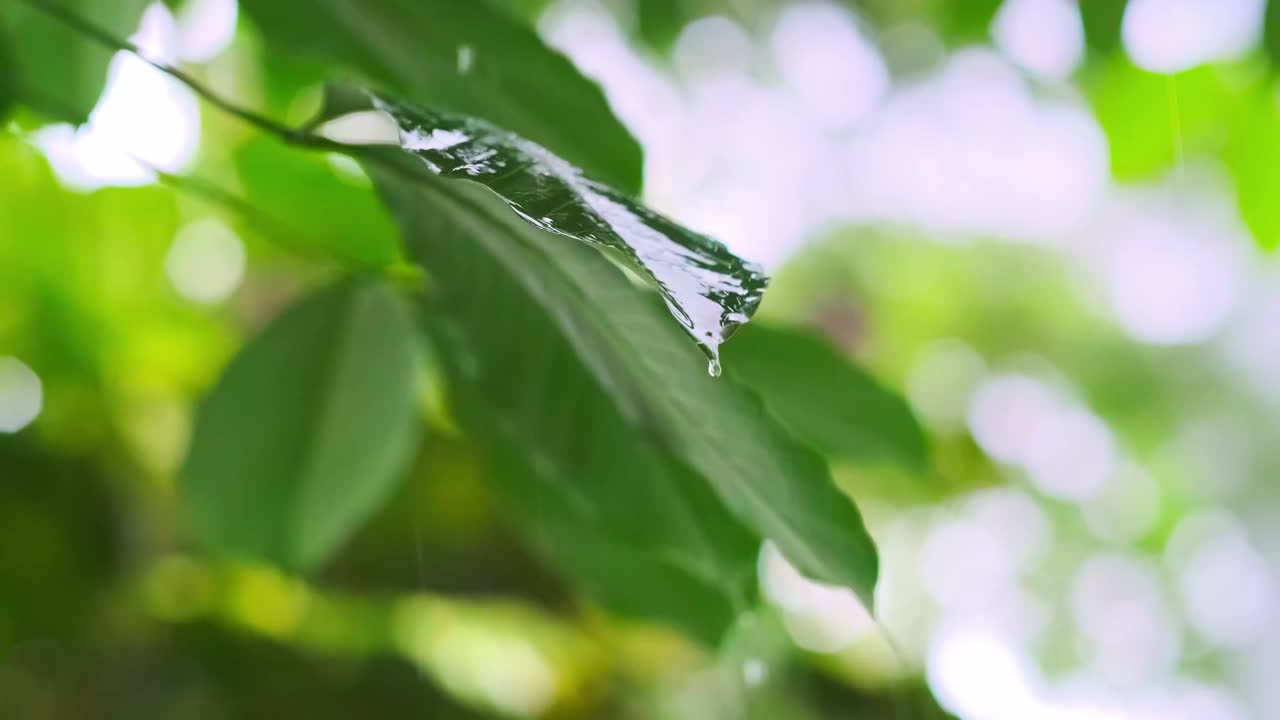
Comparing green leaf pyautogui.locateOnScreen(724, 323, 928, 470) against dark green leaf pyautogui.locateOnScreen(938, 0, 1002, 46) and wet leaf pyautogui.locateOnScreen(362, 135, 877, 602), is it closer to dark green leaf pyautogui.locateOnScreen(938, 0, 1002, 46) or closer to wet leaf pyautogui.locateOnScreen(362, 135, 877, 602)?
wet leaf pyautogui.locateOnScreen(362, 135, 877, 602)

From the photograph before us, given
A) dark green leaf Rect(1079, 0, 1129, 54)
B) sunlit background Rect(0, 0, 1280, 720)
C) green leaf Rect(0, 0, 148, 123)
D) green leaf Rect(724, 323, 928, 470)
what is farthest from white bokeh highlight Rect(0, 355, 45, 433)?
dark green leaf Rect(1079, 0, 1129, 54)

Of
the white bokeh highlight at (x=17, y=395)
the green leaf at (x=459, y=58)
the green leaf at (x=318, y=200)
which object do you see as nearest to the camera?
the green leaf at (x=459, y=58)

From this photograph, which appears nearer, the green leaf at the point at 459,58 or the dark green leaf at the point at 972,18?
the green leaf at the point at 459,58

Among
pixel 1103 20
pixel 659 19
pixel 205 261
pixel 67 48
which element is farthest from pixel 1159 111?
pixel 205 261

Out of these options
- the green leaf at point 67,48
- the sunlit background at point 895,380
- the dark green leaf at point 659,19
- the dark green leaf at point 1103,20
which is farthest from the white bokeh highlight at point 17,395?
the dark green leaf at point 1103,20

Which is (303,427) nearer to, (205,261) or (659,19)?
(659,19)

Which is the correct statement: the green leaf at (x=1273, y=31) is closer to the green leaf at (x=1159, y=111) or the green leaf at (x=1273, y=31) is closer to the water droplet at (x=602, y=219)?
the green leaf at (x=1159, y=111)
